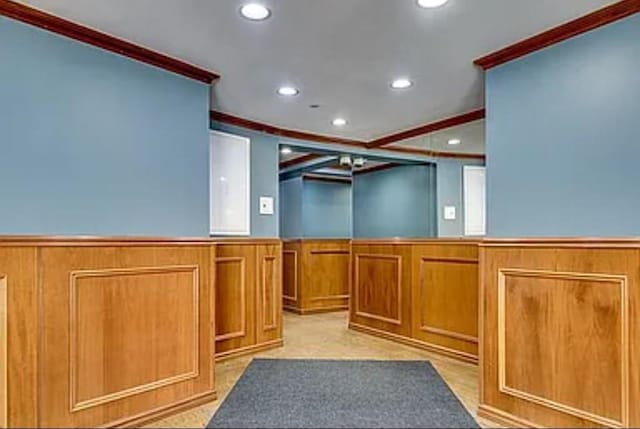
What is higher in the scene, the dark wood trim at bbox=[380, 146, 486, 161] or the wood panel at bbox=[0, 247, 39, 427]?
the dark wood trim at bbox=[380, 146, 486, 161]

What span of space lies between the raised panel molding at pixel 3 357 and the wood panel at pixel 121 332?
5.0 inches

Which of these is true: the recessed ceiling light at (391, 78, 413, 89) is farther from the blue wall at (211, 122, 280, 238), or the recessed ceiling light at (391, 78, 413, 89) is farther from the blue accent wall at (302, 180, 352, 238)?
the blue accent wall at (302, 180, 352, 238)

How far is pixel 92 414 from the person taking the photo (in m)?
2.19

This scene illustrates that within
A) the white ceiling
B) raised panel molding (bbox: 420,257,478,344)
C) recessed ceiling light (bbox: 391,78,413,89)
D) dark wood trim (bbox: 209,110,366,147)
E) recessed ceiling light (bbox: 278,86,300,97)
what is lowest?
raised panel molding (bbox: 420,257,478,344)

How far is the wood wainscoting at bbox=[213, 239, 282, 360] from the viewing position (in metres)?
3.85

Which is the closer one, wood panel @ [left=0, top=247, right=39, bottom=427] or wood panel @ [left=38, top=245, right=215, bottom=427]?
wood panel @ [left=0, top=247, right=39, bottom=427]

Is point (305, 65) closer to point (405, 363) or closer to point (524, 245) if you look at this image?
point (524, 245)

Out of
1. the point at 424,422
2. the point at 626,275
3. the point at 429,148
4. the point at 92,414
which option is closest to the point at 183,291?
the point at 92,414

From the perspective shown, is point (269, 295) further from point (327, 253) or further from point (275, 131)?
point (327, 253)

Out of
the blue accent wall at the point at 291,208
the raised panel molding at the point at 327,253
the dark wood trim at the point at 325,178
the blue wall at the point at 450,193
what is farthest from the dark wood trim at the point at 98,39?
the dark wood trim at the point at 325,178

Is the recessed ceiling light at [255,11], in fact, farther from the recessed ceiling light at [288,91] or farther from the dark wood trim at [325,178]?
the dark wood trim at [325,178]

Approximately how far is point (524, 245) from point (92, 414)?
230 centimetres

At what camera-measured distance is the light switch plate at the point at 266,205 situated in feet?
15.6

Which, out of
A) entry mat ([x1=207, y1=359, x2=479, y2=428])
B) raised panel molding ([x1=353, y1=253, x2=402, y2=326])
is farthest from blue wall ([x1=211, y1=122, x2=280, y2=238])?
entry mat ([x1=207, y1=359, x2=479, y2=428])
